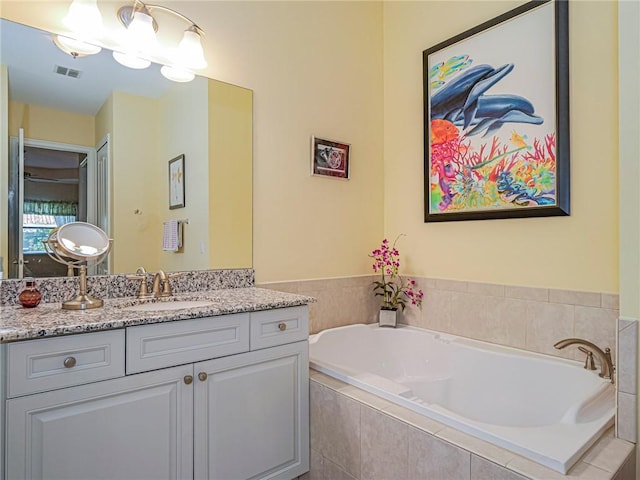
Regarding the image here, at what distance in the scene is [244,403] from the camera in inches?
60.5

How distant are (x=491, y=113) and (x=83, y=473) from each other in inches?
93.2

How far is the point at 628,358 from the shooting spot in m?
1.32

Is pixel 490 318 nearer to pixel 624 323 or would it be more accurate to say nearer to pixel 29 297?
pixel 624 323

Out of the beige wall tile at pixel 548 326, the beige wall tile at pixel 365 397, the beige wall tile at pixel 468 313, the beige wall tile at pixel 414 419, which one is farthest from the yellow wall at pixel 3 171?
the beige wall tile at pixel 548 326

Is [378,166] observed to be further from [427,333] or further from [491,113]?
[427,333]

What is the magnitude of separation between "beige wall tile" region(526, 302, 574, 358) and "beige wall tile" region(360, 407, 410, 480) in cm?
103

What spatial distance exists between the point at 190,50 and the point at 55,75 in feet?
1.90

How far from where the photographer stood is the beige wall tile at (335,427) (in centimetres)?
155

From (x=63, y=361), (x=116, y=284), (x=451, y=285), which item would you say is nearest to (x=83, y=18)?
(x=116, y=284)

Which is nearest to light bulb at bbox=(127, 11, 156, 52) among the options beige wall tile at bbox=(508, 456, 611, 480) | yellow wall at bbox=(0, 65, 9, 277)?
yellow wall at bbox=(0, 65, 9, 277)

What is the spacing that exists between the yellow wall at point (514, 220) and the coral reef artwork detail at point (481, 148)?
0.11 m

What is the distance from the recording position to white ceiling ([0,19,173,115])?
1532 millimetres

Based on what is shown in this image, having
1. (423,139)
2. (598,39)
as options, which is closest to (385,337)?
(423,139)

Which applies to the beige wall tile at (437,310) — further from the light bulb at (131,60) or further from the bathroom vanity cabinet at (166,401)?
the light bulb at (131,60)
